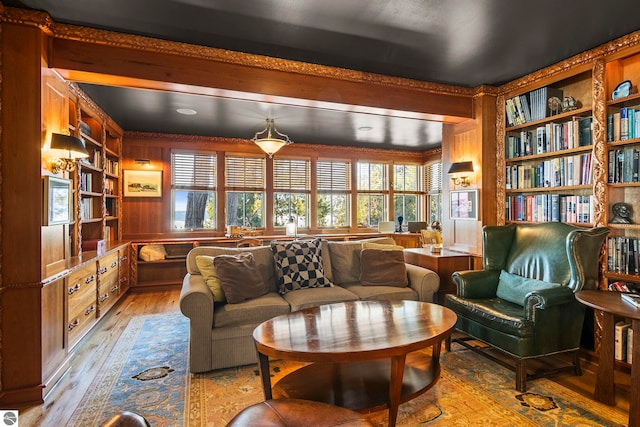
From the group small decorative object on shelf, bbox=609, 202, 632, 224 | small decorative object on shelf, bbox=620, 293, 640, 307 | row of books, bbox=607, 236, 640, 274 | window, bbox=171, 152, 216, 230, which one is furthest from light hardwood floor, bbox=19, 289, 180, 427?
small decorative object on shelf, bbox=609, 202, 632, 224

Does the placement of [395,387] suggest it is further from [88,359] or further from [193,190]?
[193,190]

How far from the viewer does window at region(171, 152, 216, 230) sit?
6.23m

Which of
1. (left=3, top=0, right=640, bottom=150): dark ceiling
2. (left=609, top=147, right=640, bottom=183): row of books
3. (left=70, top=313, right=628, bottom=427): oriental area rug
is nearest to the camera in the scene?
(left=70, top=313, right=628, bottom=427): oriental area rug

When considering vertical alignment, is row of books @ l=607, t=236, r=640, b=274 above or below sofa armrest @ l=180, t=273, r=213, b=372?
above

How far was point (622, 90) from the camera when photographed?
9.62 ft

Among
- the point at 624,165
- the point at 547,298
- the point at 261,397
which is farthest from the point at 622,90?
the point at 261,397

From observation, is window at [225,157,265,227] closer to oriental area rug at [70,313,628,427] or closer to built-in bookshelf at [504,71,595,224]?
oriental area rug at [70,313,628,427]

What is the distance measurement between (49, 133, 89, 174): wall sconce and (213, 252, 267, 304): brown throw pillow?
4.75ft

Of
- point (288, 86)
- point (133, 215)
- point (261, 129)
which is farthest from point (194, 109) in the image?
point (133, 215)

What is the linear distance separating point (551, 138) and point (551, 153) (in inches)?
6.2

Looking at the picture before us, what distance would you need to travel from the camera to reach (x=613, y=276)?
115 inches

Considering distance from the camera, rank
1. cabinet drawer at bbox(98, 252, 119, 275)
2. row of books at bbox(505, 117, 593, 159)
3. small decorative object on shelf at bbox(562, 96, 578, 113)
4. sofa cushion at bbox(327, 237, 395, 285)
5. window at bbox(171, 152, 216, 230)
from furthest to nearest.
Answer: window at bbox(171, 152, 216, 230), cabinet drawer at bbox(98, 252, 119, 275), sofa cushion at bbox(327, 237, 395, 285), small decorative object on shelf at bbox(562, 96, 578, 113), row of books at bbox(505, 117, 593, 159)

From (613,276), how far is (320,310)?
8.33ft

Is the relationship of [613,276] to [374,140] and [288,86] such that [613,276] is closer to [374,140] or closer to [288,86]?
[288,86]
